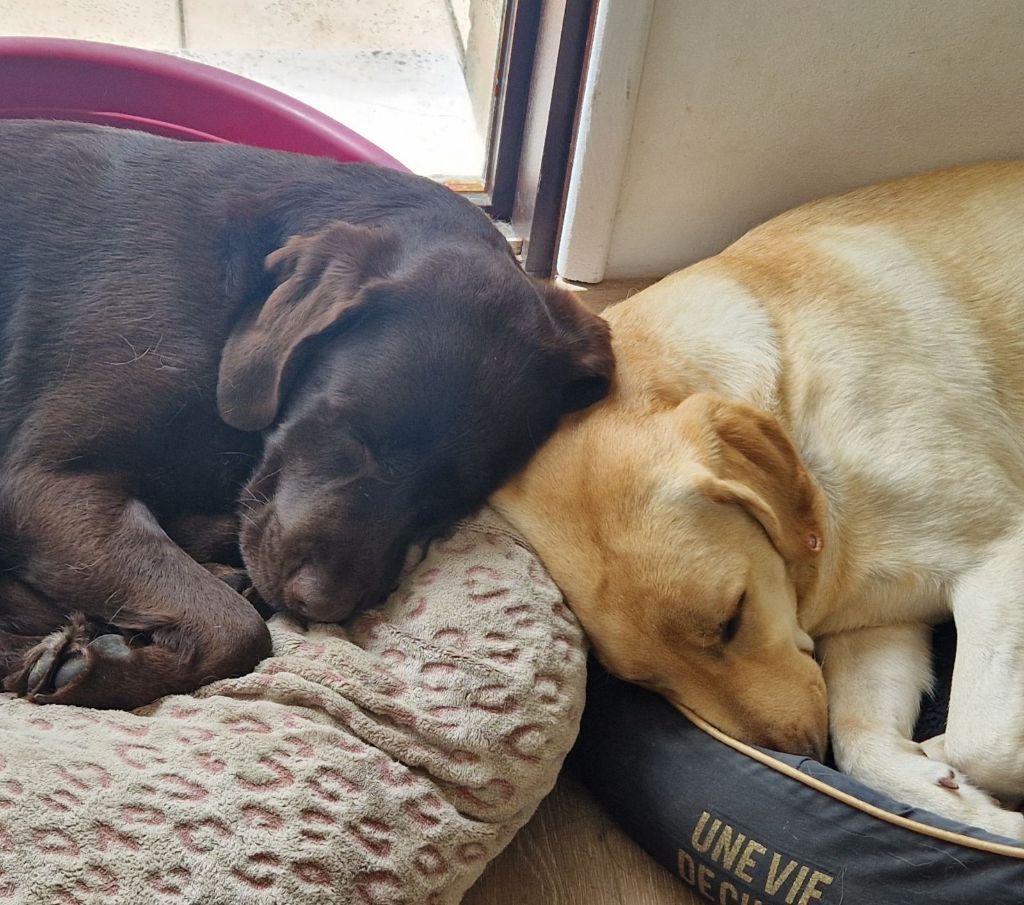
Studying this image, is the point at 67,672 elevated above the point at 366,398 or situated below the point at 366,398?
below

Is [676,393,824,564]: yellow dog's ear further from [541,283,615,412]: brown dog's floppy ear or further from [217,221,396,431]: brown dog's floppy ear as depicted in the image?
[217,221,396,431]: brown dog's floppy ear

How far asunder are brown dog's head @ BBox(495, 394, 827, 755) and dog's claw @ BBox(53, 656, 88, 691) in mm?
791

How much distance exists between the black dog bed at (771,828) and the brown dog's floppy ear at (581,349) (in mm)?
557

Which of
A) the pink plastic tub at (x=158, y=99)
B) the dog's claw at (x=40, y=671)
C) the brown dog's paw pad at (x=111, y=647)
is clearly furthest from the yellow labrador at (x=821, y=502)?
the pink plastic tub at (x=158, y=99)

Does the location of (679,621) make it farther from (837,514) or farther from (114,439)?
(114,439)

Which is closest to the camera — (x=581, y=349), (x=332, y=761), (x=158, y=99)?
(x=332, y=761)

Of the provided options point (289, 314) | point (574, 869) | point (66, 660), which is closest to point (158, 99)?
point (289, 314)

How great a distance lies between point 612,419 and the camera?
6.23 feet

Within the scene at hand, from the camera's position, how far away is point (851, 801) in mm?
1677

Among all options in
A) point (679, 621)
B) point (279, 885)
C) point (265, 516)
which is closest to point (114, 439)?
point (265, 516)

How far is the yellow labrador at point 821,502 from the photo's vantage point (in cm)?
177

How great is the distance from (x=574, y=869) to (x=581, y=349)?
937 mm

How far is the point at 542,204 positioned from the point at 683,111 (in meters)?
0.49

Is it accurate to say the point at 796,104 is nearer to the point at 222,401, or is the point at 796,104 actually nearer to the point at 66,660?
the point at 222,401
